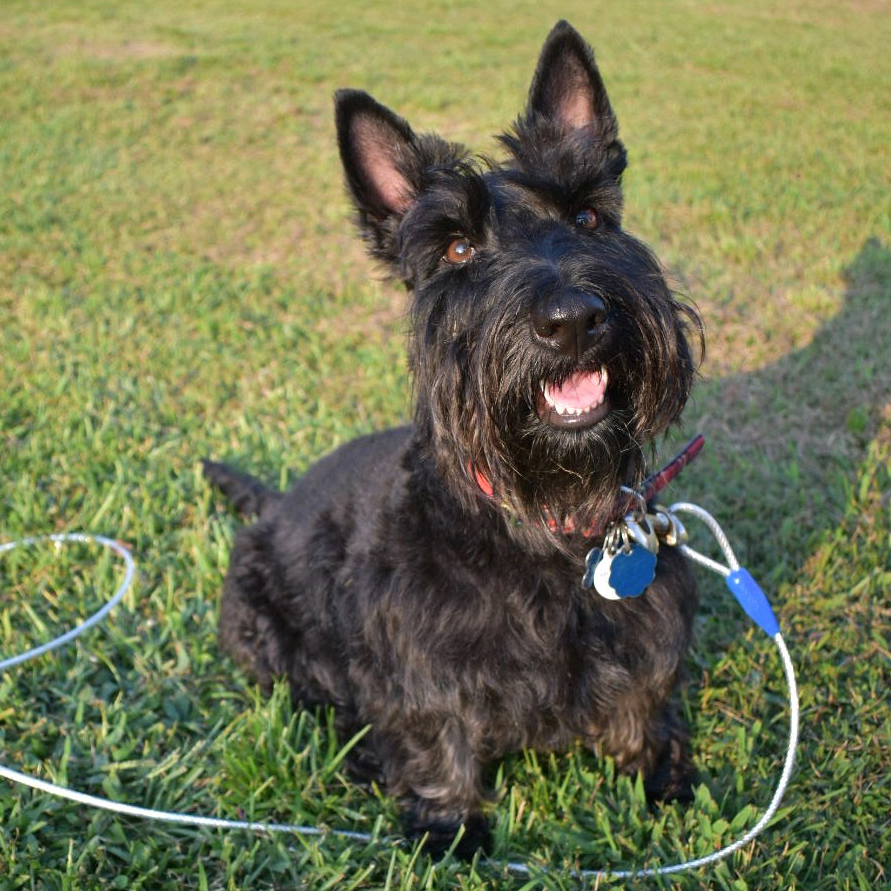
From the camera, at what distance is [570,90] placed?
2625 mm

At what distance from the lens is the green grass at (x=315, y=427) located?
270 cm

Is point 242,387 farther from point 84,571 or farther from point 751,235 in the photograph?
point 751,235

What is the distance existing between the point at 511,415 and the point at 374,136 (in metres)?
1.04

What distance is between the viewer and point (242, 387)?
5508 millimetres

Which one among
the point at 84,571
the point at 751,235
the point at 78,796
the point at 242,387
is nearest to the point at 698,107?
the point at 751,235

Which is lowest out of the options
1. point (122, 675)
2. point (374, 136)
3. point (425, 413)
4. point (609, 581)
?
point (122, 675)

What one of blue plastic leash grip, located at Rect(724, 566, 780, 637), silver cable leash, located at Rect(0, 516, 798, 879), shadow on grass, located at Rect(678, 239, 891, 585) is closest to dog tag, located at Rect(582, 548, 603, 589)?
silver cable leash, located at Rect(0, 516, 798, 879)

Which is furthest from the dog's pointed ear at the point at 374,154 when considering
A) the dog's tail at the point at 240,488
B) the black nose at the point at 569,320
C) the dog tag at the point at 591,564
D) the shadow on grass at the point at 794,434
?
the shadow on grass at the point at 794,434

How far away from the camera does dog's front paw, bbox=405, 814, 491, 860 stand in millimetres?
2703

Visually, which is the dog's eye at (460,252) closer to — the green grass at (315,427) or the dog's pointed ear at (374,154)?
the dog's pointed ear at (374,154)

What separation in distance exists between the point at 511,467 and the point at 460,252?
64 centimetres

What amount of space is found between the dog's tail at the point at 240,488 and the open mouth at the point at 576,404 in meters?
2.17

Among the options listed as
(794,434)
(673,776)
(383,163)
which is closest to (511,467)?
(383,163)

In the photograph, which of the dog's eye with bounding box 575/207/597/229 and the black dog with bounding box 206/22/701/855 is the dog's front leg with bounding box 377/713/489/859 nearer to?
the black dog with bounding box 206/22/701/855
